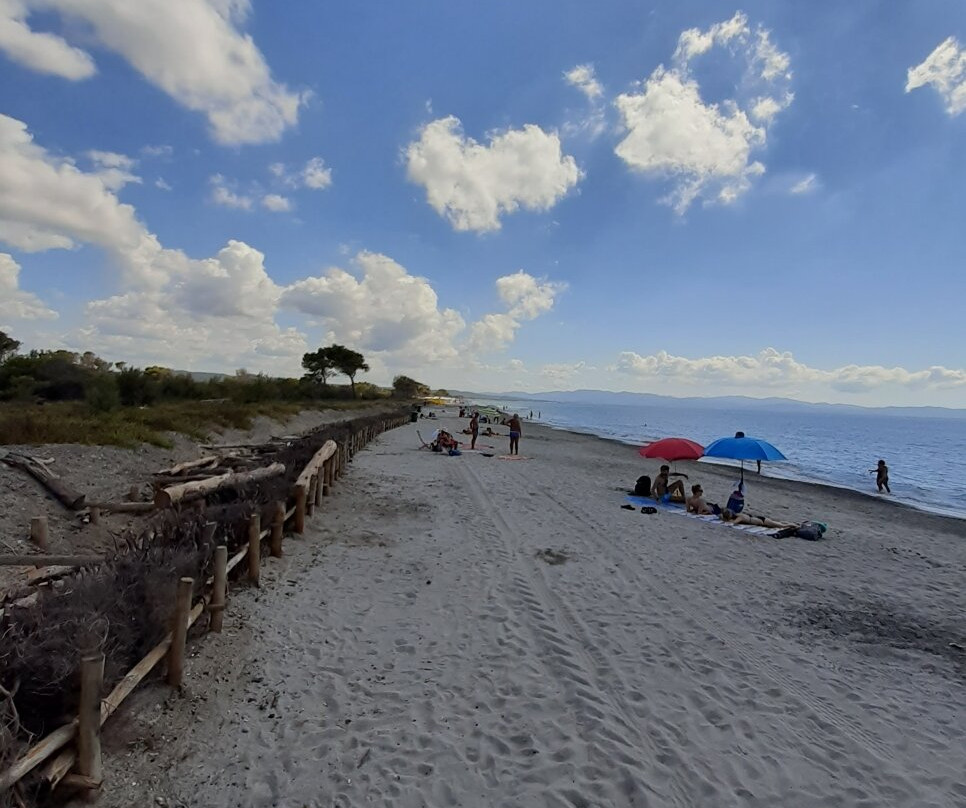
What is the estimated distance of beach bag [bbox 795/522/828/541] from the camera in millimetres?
10938

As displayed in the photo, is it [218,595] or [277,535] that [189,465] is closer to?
[277,535]

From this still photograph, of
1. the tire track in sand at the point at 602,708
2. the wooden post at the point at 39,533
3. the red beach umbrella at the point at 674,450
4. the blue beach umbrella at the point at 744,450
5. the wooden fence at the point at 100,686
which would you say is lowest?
the tire track in sand at the point at 602,708

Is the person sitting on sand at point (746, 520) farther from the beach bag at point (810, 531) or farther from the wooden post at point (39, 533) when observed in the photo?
the wooden post at point (39, 533)

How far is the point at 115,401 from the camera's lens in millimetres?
22812

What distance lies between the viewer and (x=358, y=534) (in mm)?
9344

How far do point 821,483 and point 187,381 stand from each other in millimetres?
37802

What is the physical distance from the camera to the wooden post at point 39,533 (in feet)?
26.2

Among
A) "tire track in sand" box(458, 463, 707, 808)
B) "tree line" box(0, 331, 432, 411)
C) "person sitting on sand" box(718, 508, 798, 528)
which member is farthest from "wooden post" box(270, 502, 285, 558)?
"tree line" box(0, 331, 432, 411)

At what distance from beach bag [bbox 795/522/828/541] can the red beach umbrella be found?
7.50 feet

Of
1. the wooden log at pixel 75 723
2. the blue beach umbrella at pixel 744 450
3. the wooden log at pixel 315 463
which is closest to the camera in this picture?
the wooden log at pixel 75 723

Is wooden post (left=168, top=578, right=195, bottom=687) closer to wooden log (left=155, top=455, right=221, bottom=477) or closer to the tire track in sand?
the tire track in sand

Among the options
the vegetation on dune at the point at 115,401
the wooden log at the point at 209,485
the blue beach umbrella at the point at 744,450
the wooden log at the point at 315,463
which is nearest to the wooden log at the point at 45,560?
the wooden log at the point at 209,485

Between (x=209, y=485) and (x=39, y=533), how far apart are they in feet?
7.25

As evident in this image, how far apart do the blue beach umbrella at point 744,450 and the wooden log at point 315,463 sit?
23.7 ft
